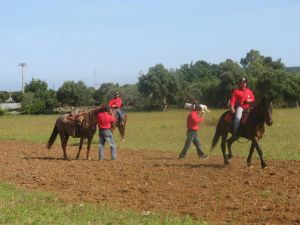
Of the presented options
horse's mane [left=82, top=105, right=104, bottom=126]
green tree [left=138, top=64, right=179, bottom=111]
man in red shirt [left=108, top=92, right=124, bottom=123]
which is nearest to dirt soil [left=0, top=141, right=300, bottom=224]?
horse's mane [left=82, top=105, right=104, bottom=126]

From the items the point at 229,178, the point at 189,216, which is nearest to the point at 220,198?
the point at 189,216

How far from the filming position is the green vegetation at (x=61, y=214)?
8.19 m

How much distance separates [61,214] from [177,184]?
139 inches

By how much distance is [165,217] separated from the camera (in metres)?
8.41

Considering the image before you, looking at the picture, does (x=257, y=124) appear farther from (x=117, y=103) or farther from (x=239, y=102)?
(x=117, y=103)

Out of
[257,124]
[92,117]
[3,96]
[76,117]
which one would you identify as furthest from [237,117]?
[3,96]

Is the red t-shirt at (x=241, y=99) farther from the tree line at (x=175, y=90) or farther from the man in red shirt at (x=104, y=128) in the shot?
the tree line at (x=175, y=90)

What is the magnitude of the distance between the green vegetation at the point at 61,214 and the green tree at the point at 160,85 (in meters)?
68.8

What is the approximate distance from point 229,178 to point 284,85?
5372cm

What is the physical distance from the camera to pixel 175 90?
80188 millimetres

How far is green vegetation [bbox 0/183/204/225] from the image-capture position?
819 cm

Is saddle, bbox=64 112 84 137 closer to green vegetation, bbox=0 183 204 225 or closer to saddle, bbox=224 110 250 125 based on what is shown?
saddle, bbox=224 110 250 125

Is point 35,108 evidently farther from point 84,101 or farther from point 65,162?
point 65,162

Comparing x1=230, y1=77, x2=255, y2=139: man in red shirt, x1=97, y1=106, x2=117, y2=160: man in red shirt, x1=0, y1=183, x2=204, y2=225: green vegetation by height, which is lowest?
x1=0, y1=183, x2=204, y2=225: green vegetation
